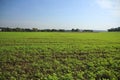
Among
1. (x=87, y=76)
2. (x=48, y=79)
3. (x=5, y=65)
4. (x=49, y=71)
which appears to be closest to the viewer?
(x=48, y=79)

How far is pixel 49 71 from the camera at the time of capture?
9.96 metres

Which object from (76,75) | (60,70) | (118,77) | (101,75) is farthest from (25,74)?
(118,77)

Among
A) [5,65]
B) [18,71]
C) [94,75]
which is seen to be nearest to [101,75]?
[94,75]

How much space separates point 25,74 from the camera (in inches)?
369

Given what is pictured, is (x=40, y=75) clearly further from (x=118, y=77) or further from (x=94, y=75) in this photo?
(x=118, y=77)

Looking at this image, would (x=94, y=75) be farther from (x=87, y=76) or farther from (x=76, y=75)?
(x=76, y=75)

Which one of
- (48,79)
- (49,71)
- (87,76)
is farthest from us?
(49,71)

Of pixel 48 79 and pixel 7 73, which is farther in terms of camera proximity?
pixel 7 73

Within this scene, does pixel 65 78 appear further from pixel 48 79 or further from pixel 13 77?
pixel 13 77

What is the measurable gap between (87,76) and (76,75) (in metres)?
0.66

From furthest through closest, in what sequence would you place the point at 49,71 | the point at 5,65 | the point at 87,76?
1. the point at 5,65
2. the point at 49,71
3. the point at 87,76

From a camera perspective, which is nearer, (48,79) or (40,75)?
(48,79)

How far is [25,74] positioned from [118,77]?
542 centimetres

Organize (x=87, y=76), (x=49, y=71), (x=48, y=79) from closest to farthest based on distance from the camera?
(x=48, y=79)
(x=87, y=76)
(x=49, y=71)
